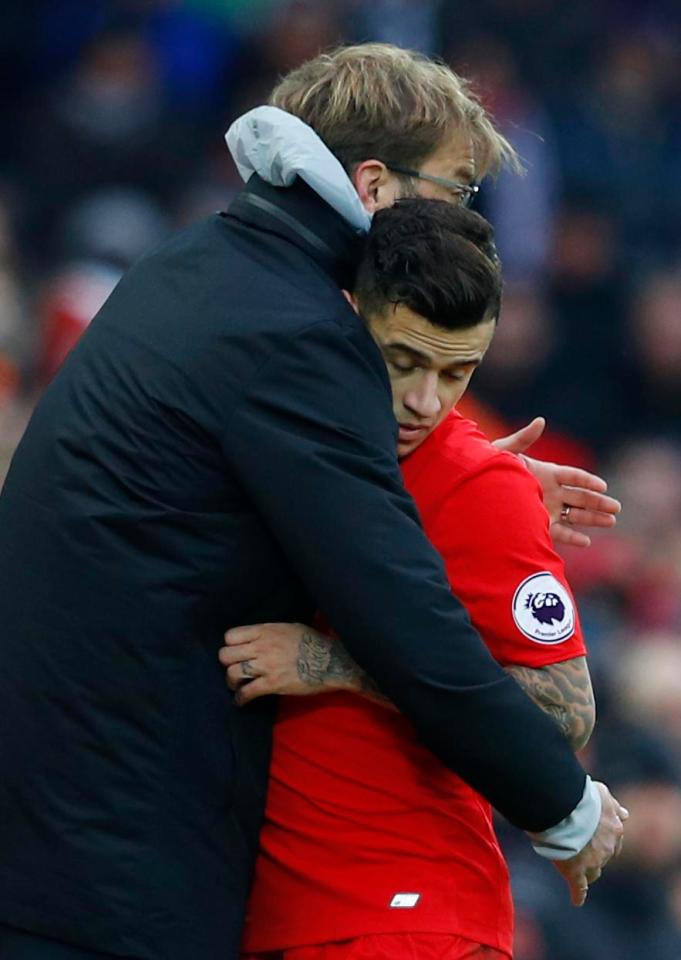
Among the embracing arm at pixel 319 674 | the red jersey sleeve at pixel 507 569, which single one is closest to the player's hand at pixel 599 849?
the embracing arm at pixel 319 674

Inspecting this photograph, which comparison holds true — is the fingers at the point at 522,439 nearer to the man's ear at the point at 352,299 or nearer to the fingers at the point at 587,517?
the fingers at the point at 587,517

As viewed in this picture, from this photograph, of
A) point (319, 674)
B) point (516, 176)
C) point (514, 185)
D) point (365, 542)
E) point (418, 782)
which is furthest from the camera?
point (514, 185)

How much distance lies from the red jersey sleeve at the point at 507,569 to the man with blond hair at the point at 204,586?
0.15 meters

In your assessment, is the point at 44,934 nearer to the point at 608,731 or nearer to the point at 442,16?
the point at 608,731

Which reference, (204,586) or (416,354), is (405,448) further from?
(204,586)

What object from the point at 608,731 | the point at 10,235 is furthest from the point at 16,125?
the point at 608,731

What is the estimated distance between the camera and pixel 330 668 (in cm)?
270

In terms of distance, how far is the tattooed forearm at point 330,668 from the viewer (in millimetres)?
2688

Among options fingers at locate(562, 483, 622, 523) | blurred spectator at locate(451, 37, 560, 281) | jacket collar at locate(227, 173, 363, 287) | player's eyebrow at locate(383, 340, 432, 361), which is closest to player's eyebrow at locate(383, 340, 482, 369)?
player's eyebrow at locate(383, 340, 432, 361)

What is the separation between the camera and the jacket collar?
8.77 feet

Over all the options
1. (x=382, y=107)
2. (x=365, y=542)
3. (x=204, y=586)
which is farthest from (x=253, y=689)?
(x=382, y=107)

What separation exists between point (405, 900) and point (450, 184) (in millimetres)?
1062

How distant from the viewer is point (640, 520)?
6.89 metres

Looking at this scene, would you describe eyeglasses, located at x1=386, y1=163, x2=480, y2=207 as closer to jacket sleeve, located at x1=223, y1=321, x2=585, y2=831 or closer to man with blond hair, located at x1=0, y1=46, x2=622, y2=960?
man with blond hair, located at x1=0, y1=46, x2=622, y2=960
